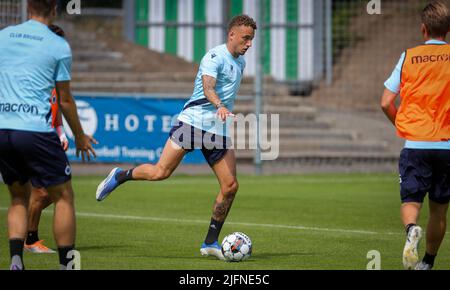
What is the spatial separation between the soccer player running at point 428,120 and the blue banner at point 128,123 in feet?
39.4

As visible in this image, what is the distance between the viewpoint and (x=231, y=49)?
10281 mm

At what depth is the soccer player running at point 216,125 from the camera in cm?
1016

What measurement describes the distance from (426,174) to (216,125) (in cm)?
246

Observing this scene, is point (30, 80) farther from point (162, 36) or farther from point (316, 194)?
point (162, 36)

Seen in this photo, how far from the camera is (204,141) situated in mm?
10188

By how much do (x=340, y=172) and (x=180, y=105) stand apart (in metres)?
4.05

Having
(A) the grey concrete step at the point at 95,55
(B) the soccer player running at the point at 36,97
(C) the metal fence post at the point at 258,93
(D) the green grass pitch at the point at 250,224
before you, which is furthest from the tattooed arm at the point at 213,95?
(A) the grey concrete step at the point at 95,55

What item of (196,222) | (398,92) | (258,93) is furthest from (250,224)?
(258,93)

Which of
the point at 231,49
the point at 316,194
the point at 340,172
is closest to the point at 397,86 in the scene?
the point at 231,49

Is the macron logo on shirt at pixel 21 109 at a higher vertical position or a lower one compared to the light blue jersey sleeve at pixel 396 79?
lower

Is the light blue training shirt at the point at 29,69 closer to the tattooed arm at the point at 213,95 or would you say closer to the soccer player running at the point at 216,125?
the tattooed arm at the point at 213,95

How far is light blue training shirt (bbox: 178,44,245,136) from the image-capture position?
33.4ft

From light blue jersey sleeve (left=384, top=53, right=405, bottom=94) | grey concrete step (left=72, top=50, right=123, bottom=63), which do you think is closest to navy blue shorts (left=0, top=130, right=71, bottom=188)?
light blue jersey sleeve (left=384, top=53, right=405, bottom=94)
